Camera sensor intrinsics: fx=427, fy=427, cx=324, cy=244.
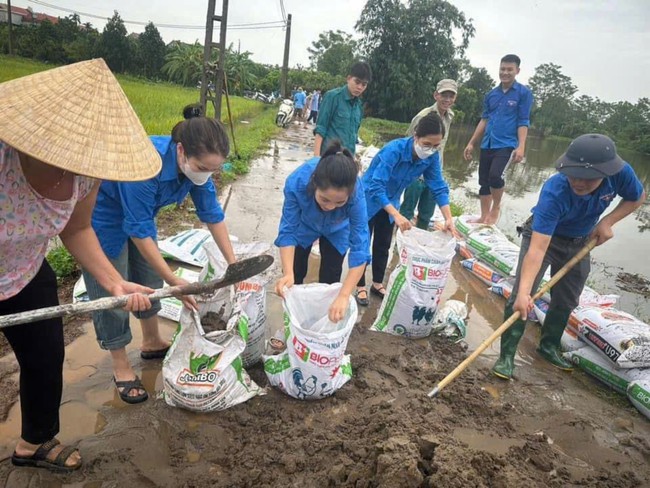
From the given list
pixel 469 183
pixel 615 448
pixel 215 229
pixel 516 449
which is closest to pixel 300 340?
pixel 215 229

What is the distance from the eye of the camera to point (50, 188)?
4.09ft

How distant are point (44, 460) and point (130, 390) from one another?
45 cm

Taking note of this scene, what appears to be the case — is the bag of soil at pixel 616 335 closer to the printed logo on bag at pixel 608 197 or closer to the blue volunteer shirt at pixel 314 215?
the printed logo on bag at pixel 608 197

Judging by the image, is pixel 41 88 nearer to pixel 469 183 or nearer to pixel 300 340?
pixel 300 340

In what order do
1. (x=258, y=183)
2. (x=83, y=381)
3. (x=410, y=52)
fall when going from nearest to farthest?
1. (x=83, y=381)
2. (x=258, y=183)
3. (x=410, y=52)

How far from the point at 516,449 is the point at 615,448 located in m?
0.67

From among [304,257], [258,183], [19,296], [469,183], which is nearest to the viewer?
[19,296]

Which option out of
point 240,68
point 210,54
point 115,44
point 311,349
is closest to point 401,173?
point 311,349

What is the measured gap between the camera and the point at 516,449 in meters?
1.93

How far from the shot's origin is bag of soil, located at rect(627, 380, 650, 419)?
240cm

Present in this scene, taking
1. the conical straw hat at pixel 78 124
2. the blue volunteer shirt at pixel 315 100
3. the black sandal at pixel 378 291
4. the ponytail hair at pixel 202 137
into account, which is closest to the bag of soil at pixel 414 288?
the black sandal at pixel 378 291

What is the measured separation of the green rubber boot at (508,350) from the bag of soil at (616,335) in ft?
1.90

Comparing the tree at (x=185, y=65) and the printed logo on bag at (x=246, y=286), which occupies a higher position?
the tree at (x=185, y=65)

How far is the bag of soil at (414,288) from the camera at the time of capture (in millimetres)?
2723
